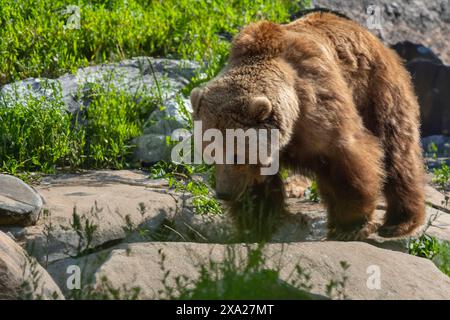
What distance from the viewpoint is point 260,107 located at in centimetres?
545

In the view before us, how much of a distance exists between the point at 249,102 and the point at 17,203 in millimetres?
1792

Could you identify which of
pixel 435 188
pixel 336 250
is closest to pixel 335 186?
pixel 336 250

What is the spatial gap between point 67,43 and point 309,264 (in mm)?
4921

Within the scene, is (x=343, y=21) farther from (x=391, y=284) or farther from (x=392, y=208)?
(x=391, y=284)

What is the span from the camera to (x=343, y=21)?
6.66m

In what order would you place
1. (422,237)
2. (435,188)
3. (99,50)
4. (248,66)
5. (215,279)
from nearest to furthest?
(215,279)
(248,66)
(422,237)
(435,188)
(99,50)

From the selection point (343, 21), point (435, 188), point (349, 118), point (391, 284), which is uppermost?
point (343, 21)

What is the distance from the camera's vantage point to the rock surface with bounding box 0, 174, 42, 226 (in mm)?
6055

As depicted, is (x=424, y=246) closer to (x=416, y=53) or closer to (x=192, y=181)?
(x=192, y=181)

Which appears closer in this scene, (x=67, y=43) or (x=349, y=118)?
(x=349, y=118)

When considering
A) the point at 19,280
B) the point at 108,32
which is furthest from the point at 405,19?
the point at 19,280

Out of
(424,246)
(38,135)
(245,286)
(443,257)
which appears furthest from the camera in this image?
(38,135)

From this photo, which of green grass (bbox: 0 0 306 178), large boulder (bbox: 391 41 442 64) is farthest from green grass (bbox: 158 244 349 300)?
large boulder (bbox: 391 41 442 64)

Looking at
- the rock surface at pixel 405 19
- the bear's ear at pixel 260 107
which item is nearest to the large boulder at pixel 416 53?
the rock surface at pixel 405 19
